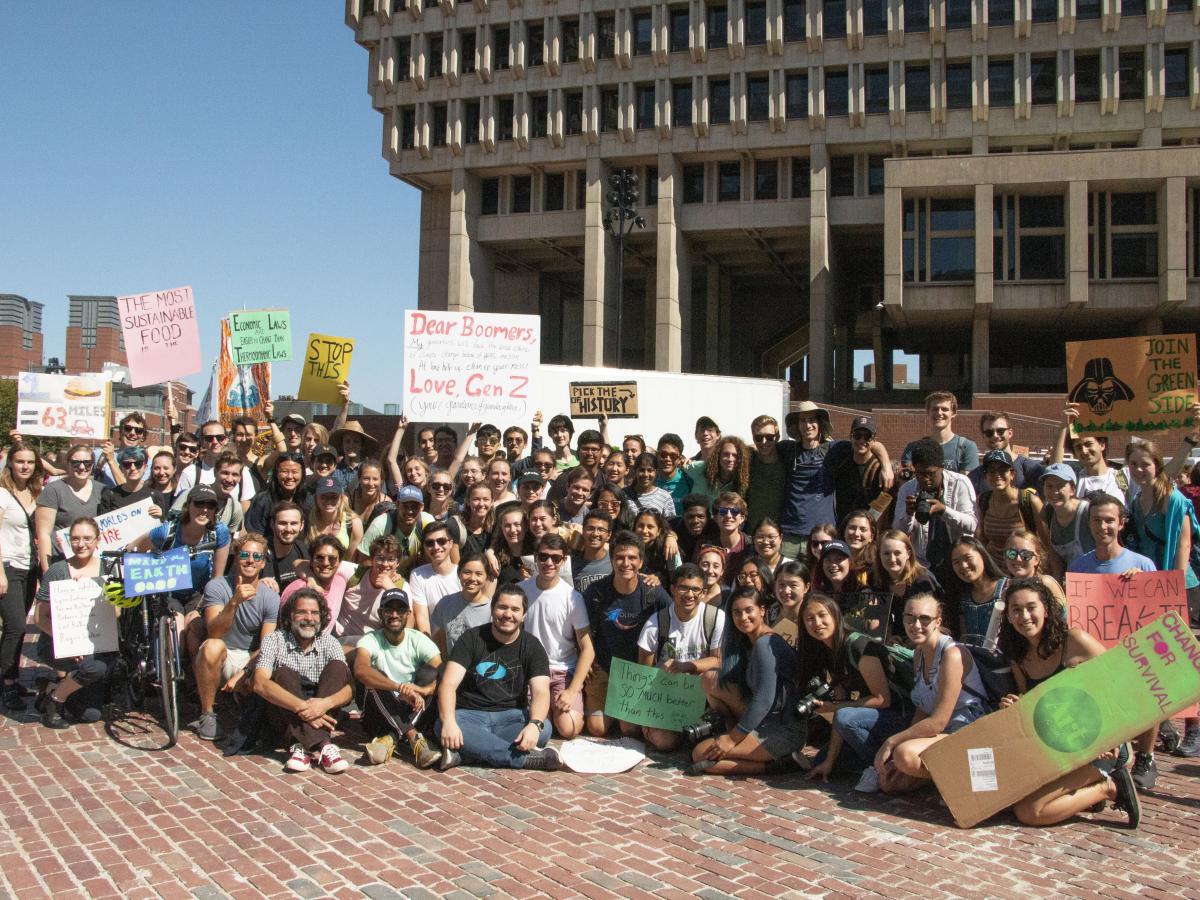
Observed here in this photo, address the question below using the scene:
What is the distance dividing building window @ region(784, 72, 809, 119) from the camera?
135ft

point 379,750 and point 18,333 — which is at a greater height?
point 18,333

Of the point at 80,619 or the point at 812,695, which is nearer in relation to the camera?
the point at 812,695

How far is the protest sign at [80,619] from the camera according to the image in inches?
277

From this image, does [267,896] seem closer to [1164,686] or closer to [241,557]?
[241,557]

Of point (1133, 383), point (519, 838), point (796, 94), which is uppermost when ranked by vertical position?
point (796, 94)

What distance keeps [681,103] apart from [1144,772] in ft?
141

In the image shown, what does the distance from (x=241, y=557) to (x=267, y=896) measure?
→ 10.2ft

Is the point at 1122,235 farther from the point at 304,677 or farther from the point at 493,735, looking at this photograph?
the point at 304,677

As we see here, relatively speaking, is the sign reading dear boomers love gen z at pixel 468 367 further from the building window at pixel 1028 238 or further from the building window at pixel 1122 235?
the building window at pixel 1122 235

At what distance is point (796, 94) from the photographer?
43938mm

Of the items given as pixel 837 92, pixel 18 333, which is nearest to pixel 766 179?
pixel 837 92

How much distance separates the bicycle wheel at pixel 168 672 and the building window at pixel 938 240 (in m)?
37.0

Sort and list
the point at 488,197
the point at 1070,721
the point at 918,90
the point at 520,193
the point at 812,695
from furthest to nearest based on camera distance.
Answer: the point at 488,197 → the point at 520,193 → the point at 918,90 → the point at 812,695 → the point at 1070,721

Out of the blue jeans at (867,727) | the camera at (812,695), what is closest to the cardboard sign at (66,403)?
the camera at (812,695)
